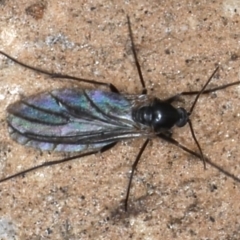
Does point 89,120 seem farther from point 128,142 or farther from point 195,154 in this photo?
point 195,154

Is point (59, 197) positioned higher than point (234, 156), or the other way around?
point (234, 156)

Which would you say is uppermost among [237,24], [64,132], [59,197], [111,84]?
[237,24]

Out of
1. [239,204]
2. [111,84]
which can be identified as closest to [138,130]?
[111,84]

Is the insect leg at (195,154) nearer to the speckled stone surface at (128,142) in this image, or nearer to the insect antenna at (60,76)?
the speckled stone surface at (128,142)

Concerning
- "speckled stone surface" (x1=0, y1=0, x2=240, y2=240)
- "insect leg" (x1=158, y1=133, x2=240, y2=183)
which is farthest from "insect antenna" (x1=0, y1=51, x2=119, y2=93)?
"insect leg" (x1=158, y1=133, x2=240, y2=183)

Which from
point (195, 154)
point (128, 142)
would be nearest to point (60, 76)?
point (128, 142)

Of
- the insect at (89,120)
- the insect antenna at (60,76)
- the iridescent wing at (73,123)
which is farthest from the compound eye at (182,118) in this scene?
the insect antenna at (60,76)

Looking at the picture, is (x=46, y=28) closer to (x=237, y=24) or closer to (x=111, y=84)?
(x=111, y=84)
